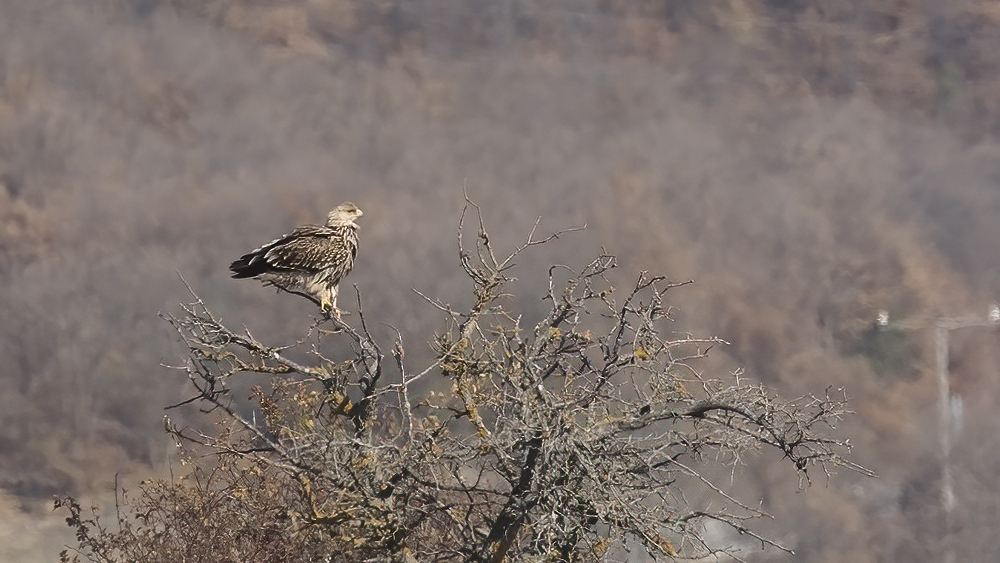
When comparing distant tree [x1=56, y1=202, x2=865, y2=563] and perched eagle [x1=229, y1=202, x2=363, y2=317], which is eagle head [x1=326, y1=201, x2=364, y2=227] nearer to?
perched eagle [x1=229, y1=202, x2=363, y2=317]

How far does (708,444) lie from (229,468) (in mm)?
10785

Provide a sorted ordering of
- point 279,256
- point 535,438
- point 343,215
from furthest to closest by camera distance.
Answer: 1. point 343,215
2. point 279,256
3. point 535,438

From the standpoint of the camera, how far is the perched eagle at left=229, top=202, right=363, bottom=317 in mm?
13180

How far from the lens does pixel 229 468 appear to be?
18.6 meters

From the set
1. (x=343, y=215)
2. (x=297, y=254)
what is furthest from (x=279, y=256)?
(x=343, y=215)

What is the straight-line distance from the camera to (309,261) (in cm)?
1376

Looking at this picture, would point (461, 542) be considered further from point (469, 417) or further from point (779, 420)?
point (779, 420)

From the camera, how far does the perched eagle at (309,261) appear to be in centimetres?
1318

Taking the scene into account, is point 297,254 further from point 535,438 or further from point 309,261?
point 535,438

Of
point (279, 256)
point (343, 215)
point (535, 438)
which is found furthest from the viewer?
point (343, 215)

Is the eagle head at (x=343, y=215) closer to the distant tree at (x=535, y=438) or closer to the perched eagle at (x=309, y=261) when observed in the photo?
the perched eagle at (x=309, y=261)

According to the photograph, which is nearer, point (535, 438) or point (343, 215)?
point (535, 438)

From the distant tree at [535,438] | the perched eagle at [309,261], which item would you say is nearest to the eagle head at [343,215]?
the perched eagle at [309,261]

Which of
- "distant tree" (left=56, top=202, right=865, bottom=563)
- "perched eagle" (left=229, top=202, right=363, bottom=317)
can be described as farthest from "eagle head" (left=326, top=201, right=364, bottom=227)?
"distant tree" (left=56, top=202, right=865, bottom=563)
